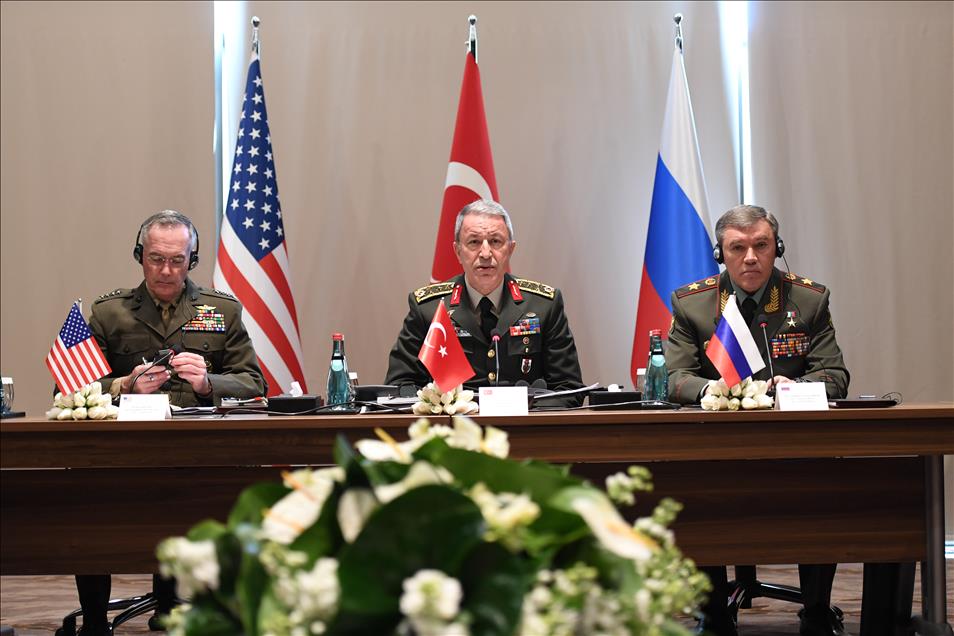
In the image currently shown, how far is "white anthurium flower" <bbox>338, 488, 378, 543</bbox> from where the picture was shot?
2.14 ft

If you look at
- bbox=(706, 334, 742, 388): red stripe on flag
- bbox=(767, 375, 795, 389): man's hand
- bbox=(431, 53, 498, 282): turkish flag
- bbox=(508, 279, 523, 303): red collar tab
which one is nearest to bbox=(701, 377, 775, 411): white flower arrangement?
bbox=(706, 334, 742, 388): red stripe on flag

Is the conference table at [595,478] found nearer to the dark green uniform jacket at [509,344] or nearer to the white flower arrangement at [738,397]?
the white flower arrangement at [738,397]

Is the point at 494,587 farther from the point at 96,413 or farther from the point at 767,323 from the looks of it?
the point at 767,323

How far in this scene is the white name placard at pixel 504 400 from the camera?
2363 millimetres

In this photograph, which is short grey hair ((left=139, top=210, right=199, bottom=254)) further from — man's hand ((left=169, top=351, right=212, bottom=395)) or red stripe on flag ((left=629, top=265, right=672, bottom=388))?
red stripe on flag ((left=629, top=265, right=672, bottom=388))

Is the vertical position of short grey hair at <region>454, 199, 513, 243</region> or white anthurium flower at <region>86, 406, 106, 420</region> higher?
short grey hair at <region>454, 199, 513, 243</region>

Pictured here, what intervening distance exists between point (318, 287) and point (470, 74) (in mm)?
1189

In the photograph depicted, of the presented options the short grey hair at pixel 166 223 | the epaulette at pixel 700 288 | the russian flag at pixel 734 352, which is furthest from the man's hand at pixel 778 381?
the short grey hair at pixel 166 223

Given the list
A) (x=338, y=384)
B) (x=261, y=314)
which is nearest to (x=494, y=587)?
(x=338, y=384)

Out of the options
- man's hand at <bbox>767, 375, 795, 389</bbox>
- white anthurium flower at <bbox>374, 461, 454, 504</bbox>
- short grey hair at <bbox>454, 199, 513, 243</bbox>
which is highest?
short grey hair at <bbox>454, 199, 513, 243</bbox>

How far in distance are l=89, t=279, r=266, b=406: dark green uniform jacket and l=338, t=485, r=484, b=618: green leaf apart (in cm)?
256

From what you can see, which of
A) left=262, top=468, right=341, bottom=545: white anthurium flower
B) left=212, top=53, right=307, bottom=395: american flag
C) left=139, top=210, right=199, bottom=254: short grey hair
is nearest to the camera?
left=262, top=468, right=341, bottom=545: white anthurium flower

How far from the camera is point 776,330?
3135 millimetres

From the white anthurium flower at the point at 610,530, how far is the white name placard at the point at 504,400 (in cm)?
169
